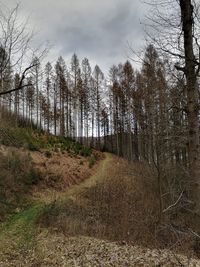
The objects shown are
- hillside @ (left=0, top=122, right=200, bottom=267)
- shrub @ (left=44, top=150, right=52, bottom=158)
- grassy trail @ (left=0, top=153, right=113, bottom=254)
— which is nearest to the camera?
hillside @ (left=0, top=122, right=200, bottom=267)

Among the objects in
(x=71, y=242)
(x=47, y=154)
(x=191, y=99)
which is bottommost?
(x=71, y=242)

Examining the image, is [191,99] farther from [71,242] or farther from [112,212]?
[112,212]

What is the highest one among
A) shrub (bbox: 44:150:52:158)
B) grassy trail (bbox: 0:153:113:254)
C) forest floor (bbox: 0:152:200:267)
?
shrub (bbox: 44:150:52:158)

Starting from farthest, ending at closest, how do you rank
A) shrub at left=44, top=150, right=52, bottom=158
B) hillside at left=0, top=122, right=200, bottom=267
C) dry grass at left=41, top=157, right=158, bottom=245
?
shrub at left=44, top=150, right=52, bottom=158
dry grass at left=41, top=157, right=158, bottom=245
hillside at left=0, top=122, right=200, bottom=267

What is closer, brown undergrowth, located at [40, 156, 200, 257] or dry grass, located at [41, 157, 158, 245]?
brown undergrowth, located at [40, 156, 200, 257]

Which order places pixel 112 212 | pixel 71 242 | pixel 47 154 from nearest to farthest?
1. pixel 71 242
2. pixel 112 212
3. pixel 47 154

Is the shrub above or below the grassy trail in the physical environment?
above

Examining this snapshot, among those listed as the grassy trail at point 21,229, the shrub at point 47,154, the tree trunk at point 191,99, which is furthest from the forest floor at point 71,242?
the shrub at point 47,154

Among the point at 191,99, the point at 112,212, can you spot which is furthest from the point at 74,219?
the point at 191,99

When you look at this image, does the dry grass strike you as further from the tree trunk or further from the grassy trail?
the tree trunk

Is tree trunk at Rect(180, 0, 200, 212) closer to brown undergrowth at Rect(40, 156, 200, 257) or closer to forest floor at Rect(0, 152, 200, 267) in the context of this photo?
brown undergrowth at Rect(40, 156, 200, 257)

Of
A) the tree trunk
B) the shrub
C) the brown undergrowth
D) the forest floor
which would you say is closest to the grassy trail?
the forest floor

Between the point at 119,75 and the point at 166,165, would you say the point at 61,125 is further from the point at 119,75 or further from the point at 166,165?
the point at 166,165

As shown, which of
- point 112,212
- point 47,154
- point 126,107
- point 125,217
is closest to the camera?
point 125,217
